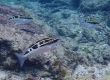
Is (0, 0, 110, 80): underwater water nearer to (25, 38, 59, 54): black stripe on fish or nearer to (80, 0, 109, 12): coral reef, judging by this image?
(25, 38, 59, 54): black stripe on fish

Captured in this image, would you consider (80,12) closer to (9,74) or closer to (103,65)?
(103,65)

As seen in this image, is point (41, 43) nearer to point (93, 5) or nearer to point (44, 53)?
point (44, 53)

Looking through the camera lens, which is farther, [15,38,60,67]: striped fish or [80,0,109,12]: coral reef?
[80,0,109,12]: coral reef

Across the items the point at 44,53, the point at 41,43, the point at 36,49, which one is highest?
the point at 41,43

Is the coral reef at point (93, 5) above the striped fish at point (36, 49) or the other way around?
the other way around

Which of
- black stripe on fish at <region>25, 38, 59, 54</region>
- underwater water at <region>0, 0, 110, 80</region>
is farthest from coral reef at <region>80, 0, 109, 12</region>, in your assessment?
black stripe on fish at <region>25, 38, 59, 54</region>

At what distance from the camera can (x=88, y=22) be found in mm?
7027

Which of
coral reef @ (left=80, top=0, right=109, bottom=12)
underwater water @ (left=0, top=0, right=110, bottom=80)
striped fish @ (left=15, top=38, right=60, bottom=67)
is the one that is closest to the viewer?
striped fish @ (left=15, top=38, right=60, bottom=67)

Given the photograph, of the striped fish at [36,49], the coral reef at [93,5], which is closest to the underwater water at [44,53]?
the striped fish at [36,49]

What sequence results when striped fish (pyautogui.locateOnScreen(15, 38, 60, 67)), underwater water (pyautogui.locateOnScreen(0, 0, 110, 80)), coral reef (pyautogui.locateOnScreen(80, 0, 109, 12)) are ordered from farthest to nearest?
coral reef (pyautogui.locateOnScreen(80, 0, 109, 12))
underwater water (pyautogui.locateOnScreen(0, 0, 110, 80))
striped fish (pyautogui.locateOnScreen(15, 38, 60, 67))

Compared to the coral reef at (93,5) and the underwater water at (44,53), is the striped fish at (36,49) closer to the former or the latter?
the underwater water at (44,53)

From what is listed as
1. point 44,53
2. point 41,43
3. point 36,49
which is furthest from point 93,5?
point 36,49

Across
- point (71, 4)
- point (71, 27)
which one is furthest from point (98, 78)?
point (71, 4)

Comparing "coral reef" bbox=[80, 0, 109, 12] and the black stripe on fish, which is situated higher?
the black stripe on fish
